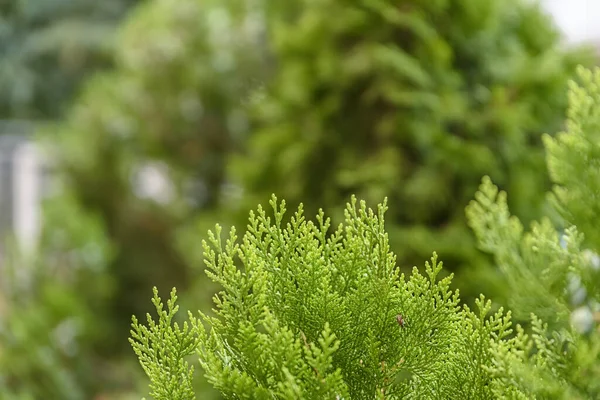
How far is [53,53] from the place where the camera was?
24.4 feet

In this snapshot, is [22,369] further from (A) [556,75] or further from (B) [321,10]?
(A) [556,75]

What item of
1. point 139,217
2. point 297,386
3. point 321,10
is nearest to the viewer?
point 297,386

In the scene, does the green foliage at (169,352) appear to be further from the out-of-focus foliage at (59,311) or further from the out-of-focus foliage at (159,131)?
the out-of-focus foliage at (159,131)

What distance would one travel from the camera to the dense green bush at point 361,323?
0.80m

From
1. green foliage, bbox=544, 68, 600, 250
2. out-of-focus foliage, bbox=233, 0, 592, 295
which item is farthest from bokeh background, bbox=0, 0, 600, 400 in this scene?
green foliage, bbox=544, 68, 600, 250

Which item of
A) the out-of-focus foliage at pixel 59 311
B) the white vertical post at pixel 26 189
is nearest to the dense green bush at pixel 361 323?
the out-of-focus foliage at pixel 59 311

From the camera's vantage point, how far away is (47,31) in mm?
6754

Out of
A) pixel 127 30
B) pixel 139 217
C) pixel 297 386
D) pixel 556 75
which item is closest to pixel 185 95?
pixel 127 30

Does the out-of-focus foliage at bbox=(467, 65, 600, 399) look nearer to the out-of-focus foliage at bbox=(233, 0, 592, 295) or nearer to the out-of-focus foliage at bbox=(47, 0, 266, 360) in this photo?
the out-of-focus foliage at bbox=(233, 0, 592, 295)

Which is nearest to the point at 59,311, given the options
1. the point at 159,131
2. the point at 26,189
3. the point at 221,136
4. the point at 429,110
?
the point at 159,131

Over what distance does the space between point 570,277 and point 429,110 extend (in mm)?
1179

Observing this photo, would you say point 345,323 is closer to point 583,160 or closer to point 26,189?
point 583,160

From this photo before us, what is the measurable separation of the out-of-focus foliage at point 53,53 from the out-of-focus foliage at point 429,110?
14.2 ft

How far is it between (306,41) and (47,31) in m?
5.32
